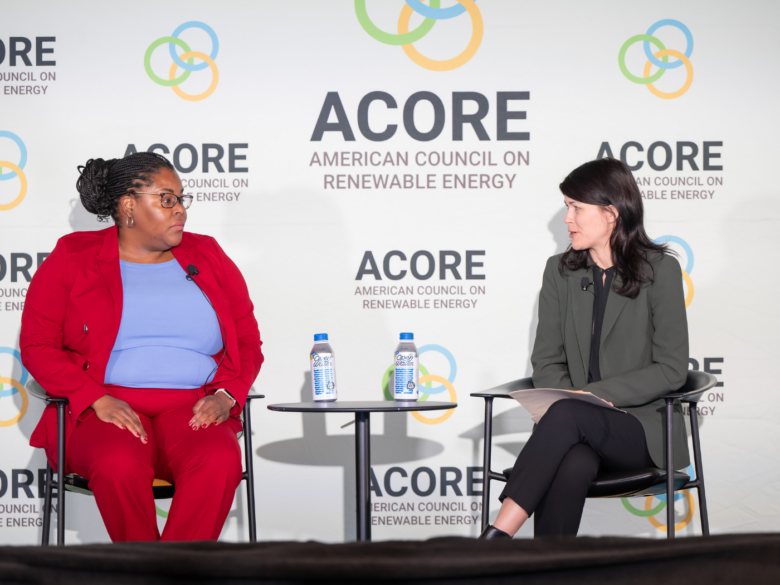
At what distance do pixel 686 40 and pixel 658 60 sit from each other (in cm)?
14

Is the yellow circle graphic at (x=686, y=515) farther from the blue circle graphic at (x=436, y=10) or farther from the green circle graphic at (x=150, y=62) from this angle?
the green circle graphic at (x=150, y=62)

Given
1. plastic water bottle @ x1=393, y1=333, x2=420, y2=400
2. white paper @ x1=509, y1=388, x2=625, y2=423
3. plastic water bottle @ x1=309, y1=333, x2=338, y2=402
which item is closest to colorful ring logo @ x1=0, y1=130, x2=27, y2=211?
plastic water bottle @ x1=309, y1=333, x2=338, y2=402

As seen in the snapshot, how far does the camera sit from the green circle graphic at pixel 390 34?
9.54 feet

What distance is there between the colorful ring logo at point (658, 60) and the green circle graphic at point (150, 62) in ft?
5.88

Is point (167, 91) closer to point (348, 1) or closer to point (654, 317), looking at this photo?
point (348, 1)

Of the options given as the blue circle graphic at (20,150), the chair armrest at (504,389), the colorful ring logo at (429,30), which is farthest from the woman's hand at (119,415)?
the colorful ring logo at (429,30)

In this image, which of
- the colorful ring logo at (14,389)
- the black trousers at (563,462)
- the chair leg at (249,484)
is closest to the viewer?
the black trousers at (563,462)

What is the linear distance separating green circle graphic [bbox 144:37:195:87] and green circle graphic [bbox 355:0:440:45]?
722mm

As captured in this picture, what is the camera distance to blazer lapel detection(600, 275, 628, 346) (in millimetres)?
2166

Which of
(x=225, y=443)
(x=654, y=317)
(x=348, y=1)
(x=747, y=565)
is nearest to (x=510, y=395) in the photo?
(x=654, y=317)

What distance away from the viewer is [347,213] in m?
2.91

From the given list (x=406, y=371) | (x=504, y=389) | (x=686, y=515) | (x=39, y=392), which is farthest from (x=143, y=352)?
(x=686, y=515)

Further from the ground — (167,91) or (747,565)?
(167,91)

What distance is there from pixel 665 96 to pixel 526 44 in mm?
612
